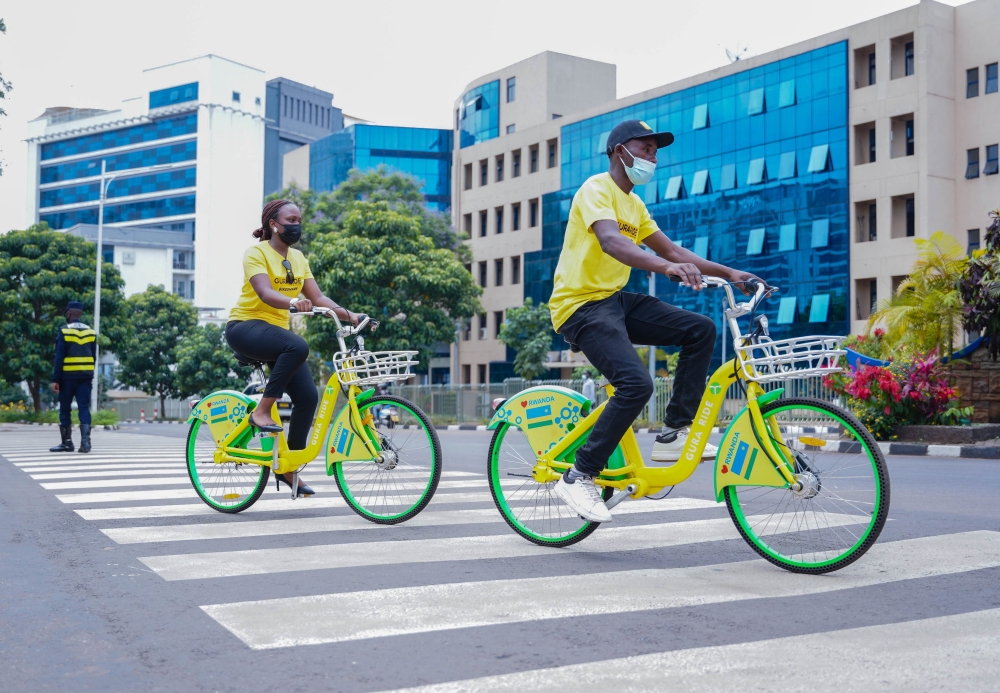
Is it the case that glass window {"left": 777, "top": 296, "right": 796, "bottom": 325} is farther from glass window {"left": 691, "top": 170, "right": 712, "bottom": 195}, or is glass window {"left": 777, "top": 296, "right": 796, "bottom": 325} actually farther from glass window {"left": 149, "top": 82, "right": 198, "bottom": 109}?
glass window {"left": 149, "top": 82, "right": 198, "bottom": 109}

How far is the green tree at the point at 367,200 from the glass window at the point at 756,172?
45.4 feet

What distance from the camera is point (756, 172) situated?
147 ft

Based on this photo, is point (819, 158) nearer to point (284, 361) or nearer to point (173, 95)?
point (284, 361)

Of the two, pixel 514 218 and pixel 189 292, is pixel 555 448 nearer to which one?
pixel 514 218

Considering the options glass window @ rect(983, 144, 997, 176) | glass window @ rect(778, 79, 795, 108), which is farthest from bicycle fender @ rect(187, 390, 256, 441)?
glass window @ rect(778, 79, 795, 108)

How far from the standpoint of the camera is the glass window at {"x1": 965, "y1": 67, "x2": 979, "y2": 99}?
38.3m

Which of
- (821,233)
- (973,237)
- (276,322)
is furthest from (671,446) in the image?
(821,233)

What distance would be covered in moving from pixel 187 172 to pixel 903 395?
87.7m

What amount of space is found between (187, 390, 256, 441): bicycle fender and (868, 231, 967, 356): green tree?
48.4ft

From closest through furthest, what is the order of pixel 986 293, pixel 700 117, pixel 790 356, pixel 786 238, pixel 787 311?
pixel 790 356
pixel 986 293
pixel 787 311
pixel 786 238
pixel 700 117

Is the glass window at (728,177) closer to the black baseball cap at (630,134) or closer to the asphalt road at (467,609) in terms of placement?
the asphalt road at (467,609)

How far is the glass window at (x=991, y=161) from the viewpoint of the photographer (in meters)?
37.6

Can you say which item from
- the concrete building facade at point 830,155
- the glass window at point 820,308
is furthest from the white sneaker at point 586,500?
the glass window at point 820,308

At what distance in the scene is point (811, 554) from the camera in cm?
439
